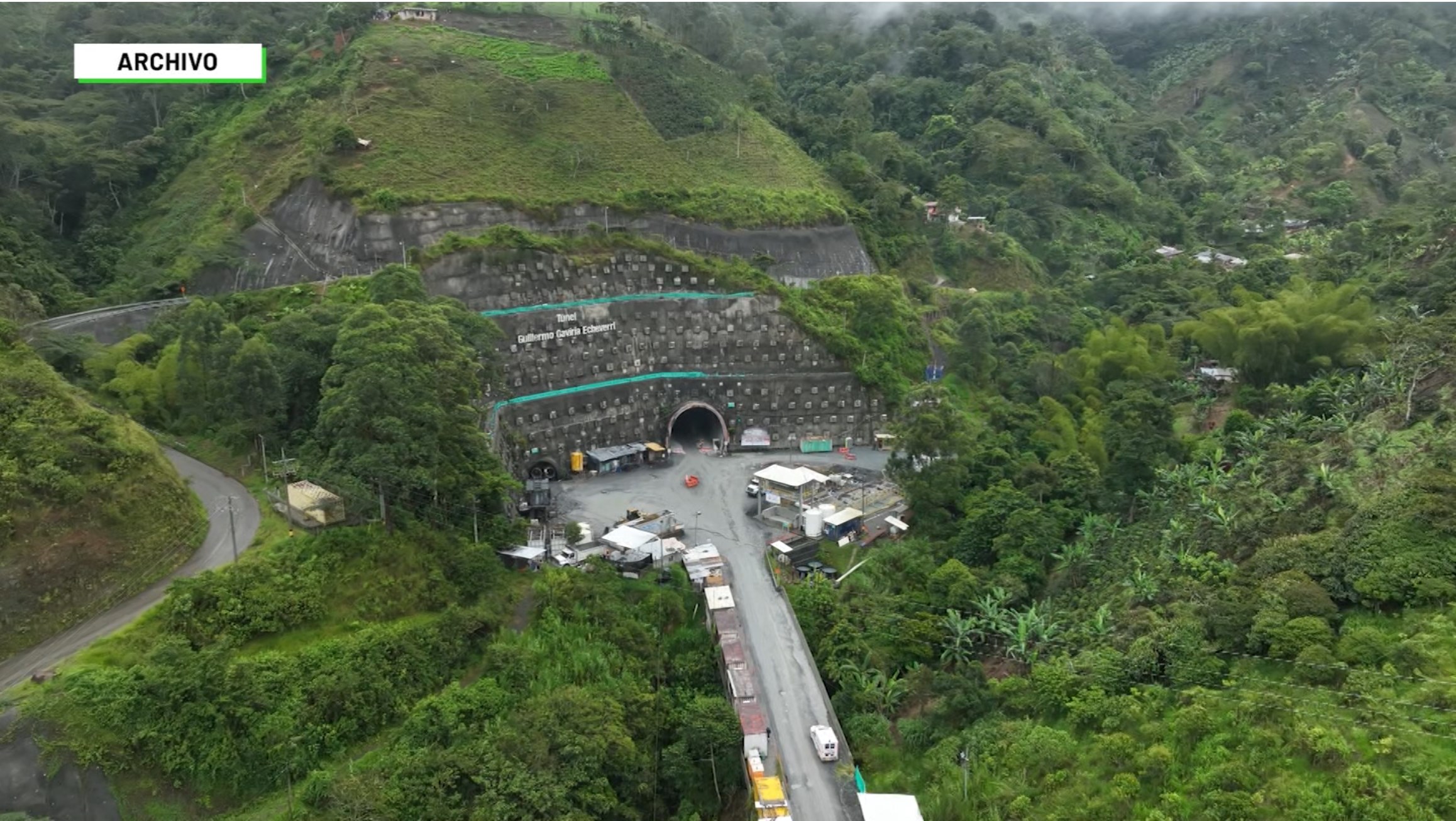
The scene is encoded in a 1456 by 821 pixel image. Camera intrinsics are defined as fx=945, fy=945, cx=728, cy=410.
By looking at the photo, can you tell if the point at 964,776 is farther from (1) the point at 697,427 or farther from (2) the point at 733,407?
(1) the point at 697,427

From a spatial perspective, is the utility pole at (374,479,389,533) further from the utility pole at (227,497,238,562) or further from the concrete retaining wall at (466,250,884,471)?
the concrete retaining wall at (466,250,884,471)

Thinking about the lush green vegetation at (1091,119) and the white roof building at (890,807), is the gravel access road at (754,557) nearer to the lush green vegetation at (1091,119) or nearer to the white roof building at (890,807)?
the white roof building at (890,807)

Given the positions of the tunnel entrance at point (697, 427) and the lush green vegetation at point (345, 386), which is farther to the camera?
the tunnel entrance at point (697, 427)

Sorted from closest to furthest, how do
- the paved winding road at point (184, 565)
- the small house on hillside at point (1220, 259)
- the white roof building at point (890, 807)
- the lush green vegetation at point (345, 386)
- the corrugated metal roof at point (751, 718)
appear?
the paved winding road at point (184, 565)
the white roof building at point (890, 807)
the corrugated metal roof at point (751, 718)
the lush green vegetation at point (345, 386)
the small house on hillside at point (1220, 259)

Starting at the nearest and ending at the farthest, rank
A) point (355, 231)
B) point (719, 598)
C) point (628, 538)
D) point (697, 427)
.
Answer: point (719, 598), point (628, 538), point (355, 231), point (697, 427)

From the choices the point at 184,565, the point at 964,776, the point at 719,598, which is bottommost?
the point at 719,598

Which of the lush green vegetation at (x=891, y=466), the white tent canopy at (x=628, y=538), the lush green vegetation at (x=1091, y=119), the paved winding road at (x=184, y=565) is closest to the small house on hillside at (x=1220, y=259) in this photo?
the lush green vegetation at (x=891, y=466)

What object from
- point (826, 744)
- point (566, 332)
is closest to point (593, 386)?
point (566, 332)

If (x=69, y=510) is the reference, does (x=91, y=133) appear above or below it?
above
